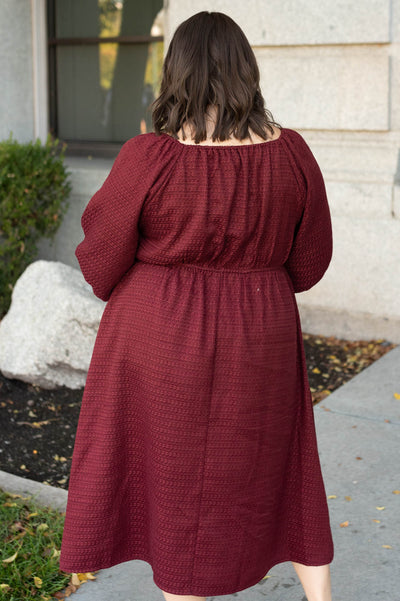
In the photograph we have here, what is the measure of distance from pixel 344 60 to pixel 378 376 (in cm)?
223

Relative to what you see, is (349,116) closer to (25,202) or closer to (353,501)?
(25,202)

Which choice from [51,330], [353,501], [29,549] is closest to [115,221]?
[29,549]

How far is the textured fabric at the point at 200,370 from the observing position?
2.20 meters

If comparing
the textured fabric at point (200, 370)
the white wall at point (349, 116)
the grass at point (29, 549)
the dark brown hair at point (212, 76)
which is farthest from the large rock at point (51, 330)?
the dark brown hair at point (212, 76)

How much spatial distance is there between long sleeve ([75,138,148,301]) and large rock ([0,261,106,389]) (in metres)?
2.61

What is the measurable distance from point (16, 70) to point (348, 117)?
3.03m

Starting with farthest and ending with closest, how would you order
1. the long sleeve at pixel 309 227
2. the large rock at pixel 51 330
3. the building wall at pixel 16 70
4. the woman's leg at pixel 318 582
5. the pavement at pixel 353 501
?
the building wall at pixel 16 70
the large rock at pixel 51 330
the pavement at pixel 353 501
the woman's leg at pixel 318 582
the long sleeve at pixel 309 227

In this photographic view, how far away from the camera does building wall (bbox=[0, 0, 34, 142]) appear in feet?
21.8

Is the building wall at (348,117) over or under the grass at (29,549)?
over

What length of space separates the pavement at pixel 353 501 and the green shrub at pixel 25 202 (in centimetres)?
261

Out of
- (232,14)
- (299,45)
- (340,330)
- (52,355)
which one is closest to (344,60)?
(299,45)

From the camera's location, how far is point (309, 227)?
2375 mm

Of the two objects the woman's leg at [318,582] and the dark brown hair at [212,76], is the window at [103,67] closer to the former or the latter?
the dark brown hair at [212,76]

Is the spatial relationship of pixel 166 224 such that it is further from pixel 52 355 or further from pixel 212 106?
pixel 52 355
